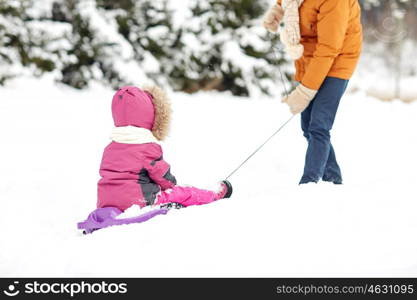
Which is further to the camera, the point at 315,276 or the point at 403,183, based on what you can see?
the point at 403,183

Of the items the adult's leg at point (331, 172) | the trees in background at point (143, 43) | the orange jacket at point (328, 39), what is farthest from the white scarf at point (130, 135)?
the trees in background at point (143, 43)

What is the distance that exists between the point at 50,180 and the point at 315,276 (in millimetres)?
2809

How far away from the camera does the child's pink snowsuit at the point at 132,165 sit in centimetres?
316

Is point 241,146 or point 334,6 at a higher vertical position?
point 334,6

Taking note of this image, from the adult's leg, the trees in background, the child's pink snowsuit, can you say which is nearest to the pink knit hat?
the child's pink snowsuit

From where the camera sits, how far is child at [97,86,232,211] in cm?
316

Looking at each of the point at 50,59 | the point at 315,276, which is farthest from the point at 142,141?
the point at 50,59

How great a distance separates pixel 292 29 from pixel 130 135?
136 centimetres

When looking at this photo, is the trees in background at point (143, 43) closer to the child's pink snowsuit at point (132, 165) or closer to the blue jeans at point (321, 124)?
the blue jeans at point (321, 124)

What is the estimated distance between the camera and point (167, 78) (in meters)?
8.48

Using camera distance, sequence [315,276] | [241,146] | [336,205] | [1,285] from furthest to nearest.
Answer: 1. [241,146]
2. [336,205]
3. [1,285]
4. [315,276]

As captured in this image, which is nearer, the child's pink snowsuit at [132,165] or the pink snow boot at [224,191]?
the child's pink snowsuit at [132,165]

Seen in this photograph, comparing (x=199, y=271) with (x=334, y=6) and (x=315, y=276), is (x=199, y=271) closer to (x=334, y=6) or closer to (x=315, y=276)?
(x=315, y=276)

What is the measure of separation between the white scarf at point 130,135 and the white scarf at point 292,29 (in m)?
1.22
